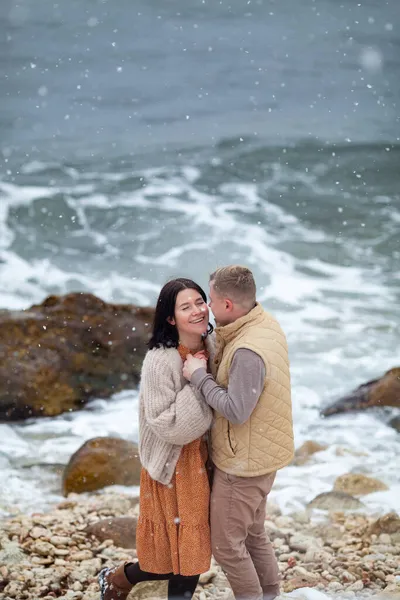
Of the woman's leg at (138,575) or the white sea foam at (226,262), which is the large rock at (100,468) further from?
the woman's leg at (138,575)

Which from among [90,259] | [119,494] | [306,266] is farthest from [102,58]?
[119,494]

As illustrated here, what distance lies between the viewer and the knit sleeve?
2.78 m

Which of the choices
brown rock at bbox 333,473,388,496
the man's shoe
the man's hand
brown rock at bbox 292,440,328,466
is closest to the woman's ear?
the man's hand

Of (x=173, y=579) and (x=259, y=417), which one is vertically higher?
(x=259, y=417)

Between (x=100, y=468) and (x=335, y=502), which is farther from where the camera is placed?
(x=100, y=468)

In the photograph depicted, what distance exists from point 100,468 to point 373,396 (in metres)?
3.47

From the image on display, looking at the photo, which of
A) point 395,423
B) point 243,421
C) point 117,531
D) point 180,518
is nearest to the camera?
point 243,421

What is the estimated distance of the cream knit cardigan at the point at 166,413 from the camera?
278cm

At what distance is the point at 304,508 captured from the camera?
539 cm

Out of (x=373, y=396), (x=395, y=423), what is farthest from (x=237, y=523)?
(x=373, y=396)

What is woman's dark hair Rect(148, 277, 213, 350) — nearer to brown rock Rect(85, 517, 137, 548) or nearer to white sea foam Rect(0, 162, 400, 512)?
brown rock Rect(85, 517, 137, 548)

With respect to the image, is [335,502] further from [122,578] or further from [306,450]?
[122,578]

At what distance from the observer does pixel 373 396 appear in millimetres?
7781

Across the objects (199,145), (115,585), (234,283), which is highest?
(199,145)
